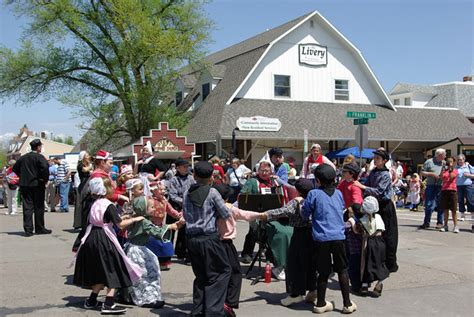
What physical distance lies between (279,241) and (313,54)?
2190 cm

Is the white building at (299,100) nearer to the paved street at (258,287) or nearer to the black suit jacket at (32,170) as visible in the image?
the black suit jacket at (32,170)

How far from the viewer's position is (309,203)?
20.2ft

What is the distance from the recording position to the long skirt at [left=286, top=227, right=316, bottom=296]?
6.39 meters

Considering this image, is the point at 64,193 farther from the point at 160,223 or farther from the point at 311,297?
the point at 311,297

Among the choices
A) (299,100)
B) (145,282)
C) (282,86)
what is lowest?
(145,282)

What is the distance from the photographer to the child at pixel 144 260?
6367 mm

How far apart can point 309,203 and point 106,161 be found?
383 centimetres

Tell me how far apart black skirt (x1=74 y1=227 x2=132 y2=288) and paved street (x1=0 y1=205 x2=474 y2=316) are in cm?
41

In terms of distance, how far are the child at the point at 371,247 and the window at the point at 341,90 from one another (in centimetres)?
2263

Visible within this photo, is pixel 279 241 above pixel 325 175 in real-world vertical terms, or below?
below

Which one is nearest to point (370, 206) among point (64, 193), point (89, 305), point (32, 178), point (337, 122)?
point (89, 305)

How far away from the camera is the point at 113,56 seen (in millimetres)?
25141

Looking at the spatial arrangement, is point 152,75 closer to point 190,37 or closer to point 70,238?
point 190,37

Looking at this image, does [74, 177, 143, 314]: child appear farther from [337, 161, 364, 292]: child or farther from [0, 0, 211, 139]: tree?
[0, 0, 211, 139]: tree
